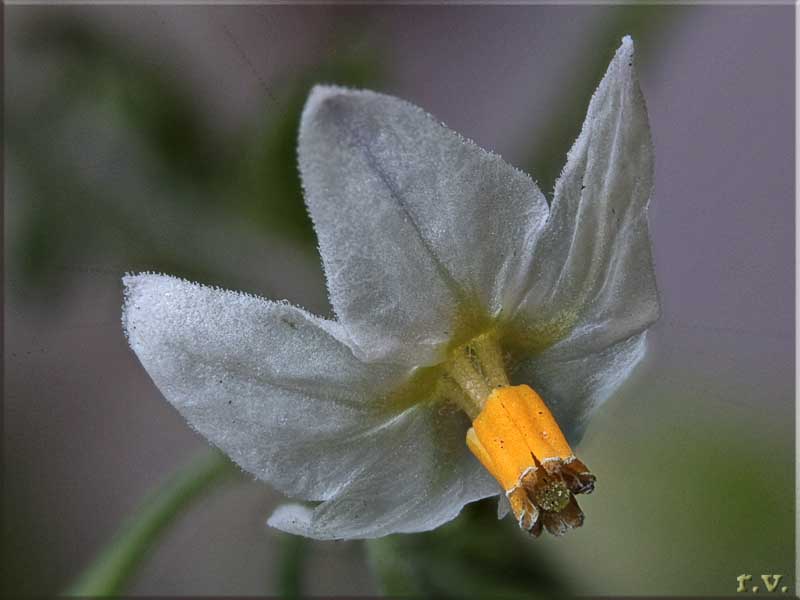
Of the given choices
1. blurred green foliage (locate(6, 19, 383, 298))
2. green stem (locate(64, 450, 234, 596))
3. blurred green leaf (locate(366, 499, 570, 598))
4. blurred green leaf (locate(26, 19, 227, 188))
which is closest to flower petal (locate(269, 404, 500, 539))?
blurred green leaf (locate(366, 499, 570, 598))

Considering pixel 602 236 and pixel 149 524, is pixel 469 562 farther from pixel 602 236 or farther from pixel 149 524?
pixel 602 236

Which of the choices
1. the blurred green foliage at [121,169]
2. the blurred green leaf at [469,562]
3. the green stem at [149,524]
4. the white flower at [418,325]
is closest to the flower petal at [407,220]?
the white flower at [418,325]

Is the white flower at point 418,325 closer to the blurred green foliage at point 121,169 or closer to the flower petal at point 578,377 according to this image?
the flower petal at point 578,377

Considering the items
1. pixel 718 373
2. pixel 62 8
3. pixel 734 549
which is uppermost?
pixel 62 8

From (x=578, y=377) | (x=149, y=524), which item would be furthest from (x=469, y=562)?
(x=578, y=377)

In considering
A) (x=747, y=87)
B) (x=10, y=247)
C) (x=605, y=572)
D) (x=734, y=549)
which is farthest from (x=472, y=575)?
(x=747, y=87)

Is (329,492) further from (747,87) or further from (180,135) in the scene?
(747,87)

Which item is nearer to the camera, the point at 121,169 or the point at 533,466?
the point at 533,466
